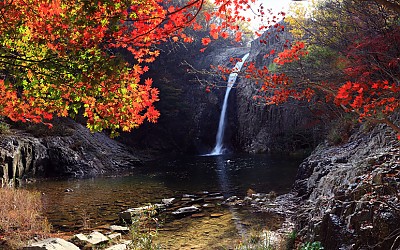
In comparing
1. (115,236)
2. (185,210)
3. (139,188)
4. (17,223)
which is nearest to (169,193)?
(139,188)

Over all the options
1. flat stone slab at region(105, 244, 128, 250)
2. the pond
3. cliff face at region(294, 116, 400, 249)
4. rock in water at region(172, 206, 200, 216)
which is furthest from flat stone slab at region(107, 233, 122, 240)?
cliff face at region(294, 116, 400, 249)

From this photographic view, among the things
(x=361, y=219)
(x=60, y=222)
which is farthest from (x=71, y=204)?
(x=361, y=219)

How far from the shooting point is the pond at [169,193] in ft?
25.7

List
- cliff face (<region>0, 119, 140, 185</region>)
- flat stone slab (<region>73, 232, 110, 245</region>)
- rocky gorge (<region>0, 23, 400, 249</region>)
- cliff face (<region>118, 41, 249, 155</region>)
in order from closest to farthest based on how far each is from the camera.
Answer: rocky gorge (<region>0, 23, 400, 249</region>)
flat stone slab (<region>73, 232, 110, 245</region>)
cliff face (<region>0, 119, 140, 185</region>)
cliff face (<region>118, 41, 249, 155</region>)

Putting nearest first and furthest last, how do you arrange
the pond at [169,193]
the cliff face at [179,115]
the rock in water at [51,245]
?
1. the rock in water at [51,245]
2. the pond at [169,193]
3. the cliff face at [179,115]

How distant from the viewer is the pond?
7.82m

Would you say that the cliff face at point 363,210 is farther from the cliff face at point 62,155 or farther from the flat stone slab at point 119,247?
the cliff face at point 62,155

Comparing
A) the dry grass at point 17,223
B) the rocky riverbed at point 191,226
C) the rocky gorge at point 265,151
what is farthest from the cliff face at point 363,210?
the dry grass at point 17,223

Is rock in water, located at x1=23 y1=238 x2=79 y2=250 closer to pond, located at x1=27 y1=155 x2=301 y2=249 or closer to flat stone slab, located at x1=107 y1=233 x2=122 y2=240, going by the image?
flat stone slab, located at x1=107 y1=233 x2=122 y2=240

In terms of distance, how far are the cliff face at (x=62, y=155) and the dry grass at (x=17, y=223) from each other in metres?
6.72

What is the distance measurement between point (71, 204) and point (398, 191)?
981cm

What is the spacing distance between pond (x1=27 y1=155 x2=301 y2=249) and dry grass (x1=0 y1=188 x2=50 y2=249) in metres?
1.03

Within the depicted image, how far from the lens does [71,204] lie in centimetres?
1094

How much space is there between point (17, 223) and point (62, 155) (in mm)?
13005
